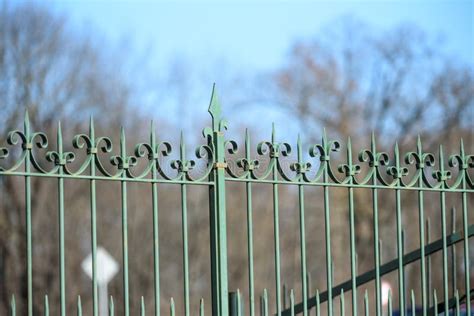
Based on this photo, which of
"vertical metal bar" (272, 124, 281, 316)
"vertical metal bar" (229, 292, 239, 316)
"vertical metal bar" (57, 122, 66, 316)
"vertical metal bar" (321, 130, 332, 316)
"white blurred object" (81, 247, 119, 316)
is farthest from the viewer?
"white blurred object" (81, 247, 119, 316)

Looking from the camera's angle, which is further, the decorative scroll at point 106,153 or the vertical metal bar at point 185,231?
the vertical metal bar at point 185,231

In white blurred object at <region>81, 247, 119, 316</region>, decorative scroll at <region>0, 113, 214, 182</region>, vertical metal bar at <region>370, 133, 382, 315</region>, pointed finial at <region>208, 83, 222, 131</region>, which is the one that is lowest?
white blurred object at <region>81, 247, 119, 316</region>

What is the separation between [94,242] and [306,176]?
1516 millimetres

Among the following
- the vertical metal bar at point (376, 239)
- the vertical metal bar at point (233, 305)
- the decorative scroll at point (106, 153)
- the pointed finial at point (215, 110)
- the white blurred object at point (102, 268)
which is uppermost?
the pointed finial at point (215, 110)

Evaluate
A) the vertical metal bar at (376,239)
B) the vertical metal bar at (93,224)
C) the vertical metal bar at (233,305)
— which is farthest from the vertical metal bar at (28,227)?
the vertical metal bar at (376,239)

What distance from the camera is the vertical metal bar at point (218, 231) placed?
6.21 meters

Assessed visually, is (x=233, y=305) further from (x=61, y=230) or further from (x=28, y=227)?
(x=28, y=227)

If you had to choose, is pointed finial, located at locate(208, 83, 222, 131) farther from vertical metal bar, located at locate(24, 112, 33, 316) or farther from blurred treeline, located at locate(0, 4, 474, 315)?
blurred treeline, located at locate(0, 4, 474, 315)

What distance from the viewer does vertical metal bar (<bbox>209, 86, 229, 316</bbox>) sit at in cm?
621

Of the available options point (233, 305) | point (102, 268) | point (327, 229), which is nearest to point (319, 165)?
point (327, 229)

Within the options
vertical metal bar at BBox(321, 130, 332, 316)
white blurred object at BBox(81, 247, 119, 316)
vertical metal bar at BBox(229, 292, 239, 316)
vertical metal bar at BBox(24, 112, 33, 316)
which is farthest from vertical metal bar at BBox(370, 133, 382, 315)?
white blurred object at BBox(81, 247, 119, 316)

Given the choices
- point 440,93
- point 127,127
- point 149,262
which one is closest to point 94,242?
point 127,127

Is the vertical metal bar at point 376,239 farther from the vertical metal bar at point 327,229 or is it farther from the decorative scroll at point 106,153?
the decorative scroll at point 106,153

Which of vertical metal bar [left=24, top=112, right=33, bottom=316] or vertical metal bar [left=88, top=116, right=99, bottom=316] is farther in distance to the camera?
vertical metal bar [left=88, top=116, right=99, bottom=316]
